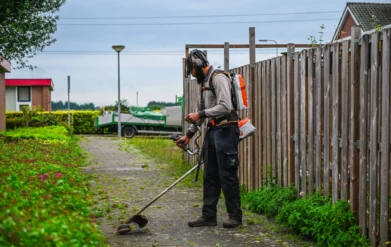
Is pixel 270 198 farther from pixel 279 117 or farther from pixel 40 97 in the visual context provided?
pixel 40 97

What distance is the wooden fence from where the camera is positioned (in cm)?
586

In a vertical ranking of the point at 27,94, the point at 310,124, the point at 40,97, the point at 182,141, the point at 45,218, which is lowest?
the point at 45,218

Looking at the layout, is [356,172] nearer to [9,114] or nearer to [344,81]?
[344,81]

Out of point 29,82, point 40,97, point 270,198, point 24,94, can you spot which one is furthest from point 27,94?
point 270,198

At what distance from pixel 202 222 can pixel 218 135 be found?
0.99 m

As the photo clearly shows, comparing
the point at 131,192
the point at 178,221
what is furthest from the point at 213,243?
the point at 131,192

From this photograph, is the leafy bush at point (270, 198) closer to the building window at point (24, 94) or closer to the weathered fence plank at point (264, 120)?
the weathered fence plank at point (264, 120)

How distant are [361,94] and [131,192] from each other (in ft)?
17.3

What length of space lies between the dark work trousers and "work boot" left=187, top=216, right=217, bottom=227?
0.14ft

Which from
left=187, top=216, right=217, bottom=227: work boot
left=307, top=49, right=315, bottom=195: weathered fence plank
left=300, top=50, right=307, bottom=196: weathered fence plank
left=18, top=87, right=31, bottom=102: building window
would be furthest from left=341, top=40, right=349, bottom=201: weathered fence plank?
left=18, top=87, right=31, bottom=102: building window

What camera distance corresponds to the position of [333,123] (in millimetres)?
6727

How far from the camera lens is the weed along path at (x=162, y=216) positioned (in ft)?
22.6

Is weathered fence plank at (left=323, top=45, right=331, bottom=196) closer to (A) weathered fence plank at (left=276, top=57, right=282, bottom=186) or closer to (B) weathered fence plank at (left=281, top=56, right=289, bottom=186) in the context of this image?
(B) weathered fence plank at (left=281, top=56, right=289, bottom=186)

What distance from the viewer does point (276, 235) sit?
712 cm
